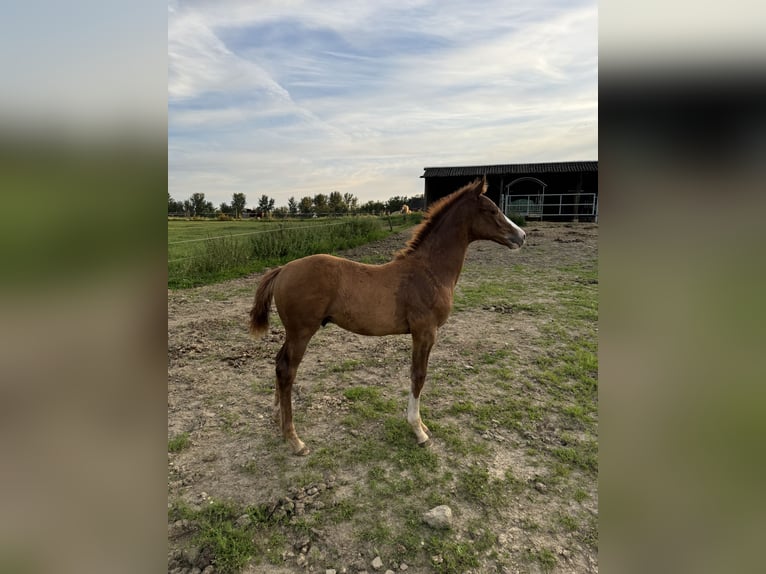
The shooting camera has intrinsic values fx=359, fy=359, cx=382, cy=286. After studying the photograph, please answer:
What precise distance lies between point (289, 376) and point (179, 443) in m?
1.03

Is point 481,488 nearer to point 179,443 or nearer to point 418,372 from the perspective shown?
point 418,372

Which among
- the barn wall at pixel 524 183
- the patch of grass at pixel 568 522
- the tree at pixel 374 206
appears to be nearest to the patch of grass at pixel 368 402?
the patch of grass at pixel 568 522

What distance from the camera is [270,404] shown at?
140 inches

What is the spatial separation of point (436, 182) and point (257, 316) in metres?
24.0

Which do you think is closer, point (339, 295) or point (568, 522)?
point (568, 522)

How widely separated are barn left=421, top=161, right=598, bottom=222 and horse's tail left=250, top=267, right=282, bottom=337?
20.8 meters
